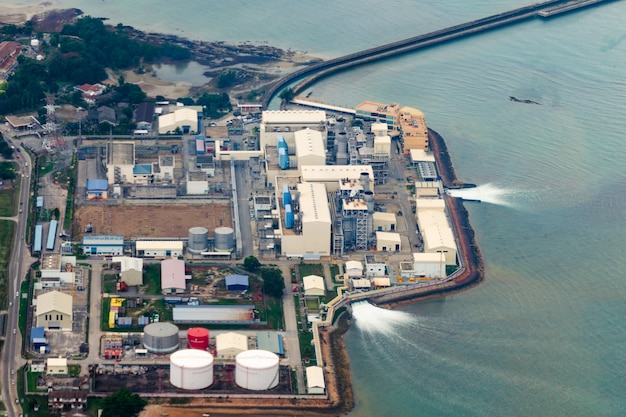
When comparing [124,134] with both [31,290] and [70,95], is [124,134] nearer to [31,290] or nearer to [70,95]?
[70,95]

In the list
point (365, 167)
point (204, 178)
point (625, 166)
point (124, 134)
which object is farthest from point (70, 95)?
point (625, 166)

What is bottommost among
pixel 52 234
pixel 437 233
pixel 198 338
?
pixel 198 338

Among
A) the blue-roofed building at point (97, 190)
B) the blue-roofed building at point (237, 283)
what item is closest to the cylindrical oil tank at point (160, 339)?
the blue-roofed building at point (237, 283)

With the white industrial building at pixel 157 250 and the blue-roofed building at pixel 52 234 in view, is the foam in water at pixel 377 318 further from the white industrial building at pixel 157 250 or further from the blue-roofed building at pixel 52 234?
the blue-roofed building at pixel 52 234

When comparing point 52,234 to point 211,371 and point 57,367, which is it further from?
point 211,371

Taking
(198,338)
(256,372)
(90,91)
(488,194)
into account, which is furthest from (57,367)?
(90,91)

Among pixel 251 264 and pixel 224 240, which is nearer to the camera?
pixel 251 264
